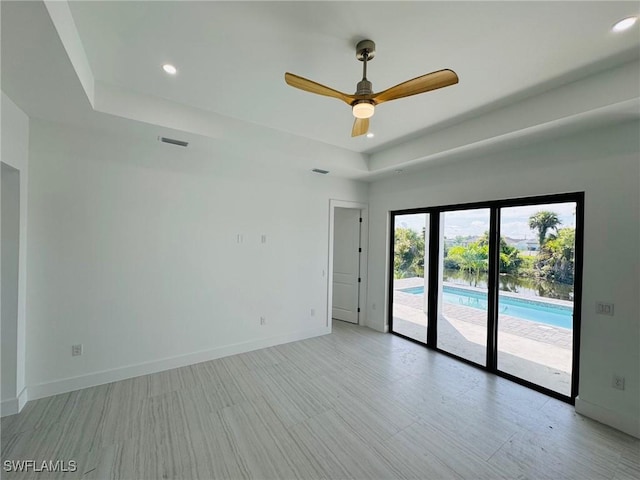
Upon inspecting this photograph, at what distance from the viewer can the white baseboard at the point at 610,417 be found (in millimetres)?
2356

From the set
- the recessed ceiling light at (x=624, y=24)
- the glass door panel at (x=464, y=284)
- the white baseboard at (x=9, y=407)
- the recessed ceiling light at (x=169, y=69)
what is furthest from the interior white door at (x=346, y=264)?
the white baseboard at (x=9, y=407)

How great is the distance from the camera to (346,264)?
548 cm

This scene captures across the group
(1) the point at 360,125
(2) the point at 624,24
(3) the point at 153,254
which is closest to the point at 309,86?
(1) the point at 360,125

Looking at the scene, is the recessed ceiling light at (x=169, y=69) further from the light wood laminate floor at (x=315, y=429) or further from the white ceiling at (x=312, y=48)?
the light wood laminate floor at (x=315, y=429)

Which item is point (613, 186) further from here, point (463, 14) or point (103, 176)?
point (103, 176)

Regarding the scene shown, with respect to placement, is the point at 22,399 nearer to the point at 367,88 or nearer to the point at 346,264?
the point at 367,88

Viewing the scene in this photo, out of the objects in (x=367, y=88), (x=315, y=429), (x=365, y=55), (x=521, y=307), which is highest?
(x=365, y=55)

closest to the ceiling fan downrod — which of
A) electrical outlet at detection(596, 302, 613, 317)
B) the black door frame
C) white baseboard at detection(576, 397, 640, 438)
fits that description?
the black door frame

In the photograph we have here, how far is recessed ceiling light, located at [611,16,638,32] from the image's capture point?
1676 millimetres

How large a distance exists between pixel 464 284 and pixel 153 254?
4.25m

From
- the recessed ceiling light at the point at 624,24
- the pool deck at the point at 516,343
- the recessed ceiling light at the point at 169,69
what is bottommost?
the pool deck at the point at 516,343

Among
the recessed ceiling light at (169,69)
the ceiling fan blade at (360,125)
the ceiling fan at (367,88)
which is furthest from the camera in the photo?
the ceiling fan blade at (360,125)

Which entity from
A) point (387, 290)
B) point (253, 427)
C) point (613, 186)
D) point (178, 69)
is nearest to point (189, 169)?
point (178, 69)

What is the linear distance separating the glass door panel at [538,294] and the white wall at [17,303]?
5.27m
